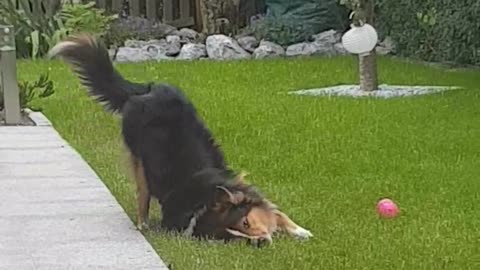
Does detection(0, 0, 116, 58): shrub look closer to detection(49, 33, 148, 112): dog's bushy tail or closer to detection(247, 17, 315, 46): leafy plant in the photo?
detection(247, 17, 315, 46): leafy plant

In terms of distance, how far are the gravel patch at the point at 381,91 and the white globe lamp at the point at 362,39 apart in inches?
15.5

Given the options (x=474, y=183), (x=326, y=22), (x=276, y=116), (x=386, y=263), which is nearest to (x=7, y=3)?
(x=326, y=22)

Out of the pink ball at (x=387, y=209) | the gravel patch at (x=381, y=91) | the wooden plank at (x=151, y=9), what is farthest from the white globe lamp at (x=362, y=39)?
the wooden plank at (x=151, y=9)

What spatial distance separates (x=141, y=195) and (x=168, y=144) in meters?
0.29

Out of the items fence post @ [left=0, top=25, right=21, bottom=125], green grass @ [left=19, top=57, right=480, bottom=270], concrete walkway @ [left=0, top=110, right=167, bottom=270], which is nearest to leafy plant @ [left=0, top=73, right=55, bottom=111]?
green grass @ [left=19, top=57, right=480, bottom=270]

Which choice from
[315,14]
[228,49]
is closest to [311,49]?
[315,14]

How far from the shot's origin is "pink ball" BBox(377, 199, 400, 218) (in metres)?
5.80

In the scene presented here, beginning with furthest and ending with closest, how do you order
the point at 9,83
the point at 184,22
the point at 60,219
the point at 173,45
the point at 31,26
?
the point at 184,22
the point at 173,45
the point at 31,26
the point at 9,83
the point at 60,219

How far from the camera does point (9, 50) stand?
9.05 m

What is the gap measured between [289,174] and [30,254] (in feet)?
7.55

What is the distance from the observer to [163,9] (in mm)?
17297

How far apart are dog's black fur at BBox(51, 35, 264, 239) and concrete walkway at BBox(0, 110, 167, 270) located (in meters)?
0.27

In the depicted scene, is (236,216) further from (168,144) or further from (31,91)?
(31,91)

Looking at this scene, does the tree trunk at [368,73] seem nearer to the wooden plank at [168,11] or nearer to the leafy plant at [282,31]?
the leafy plant at [282,31]
